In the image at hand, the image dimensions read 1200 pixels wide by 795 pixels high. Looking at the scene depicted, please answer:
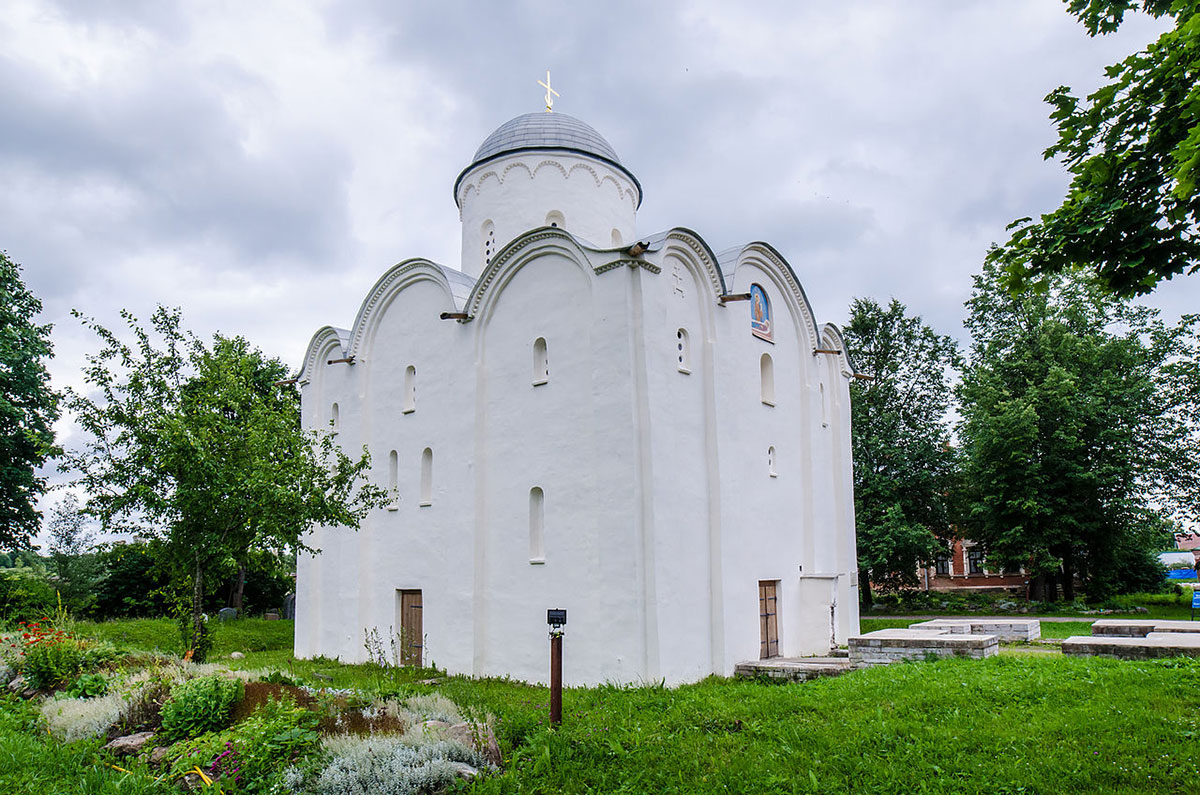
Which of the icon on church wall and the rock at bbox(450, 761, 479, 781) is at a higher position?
the icon on church wall

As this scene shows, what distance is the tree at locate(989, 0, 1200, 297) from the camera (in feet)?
17.5

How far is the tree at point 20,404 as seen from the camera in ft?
64.4

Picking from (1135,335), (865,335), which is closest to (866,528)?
(865,335)

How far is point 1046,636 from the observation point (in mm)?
16078

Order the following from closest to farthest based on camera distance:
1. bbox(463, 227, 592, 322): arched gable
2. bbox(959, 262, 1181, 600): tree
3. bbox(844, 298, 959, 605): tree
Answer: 1. bbox(463, 227, 592, 322): arched gable
2. bbox(959, 262, 1181, 600): tree
3. bbox(844, 298, 959, 605): tree

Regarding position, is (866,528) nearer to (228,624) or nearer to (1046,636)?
(1046,636)

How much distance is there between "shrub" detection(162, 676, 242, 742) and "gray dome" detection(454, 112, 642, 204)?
42.5ft

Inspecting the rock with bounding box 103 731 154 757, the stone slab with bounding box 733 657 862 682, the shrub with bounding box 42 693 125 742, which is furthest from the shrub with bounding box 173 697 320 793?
the stone slab with bounding box 733 657 862 682

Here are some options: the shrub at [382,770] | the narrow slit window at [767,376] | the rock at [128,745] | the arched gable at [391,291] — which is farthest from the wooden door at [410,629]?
the shrub at [382,770]

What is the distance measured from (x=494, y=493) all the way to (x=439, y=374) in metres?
2.97

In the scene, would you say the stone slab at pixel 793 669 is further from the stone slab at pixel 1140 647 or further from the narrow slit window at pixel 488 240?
the narrow slit window at pixel 488 240

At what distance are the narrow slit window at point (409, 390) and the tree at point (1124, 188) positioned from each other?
40.7 ft

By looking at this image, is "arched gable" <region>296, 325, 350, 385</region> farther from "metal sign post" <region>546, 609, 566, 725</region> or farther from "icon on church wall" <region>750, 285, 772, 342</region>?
"metal sign post" <region>546, 609, 566, 725</region>

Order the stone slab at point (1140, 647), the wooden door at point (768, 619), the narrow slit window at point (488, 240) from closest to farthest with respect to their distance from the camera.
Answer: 1. the stone slab at point (1140, 647)
2. the wooden door at point (768, 619)
3. the narrow slit window at point (488, 240)
